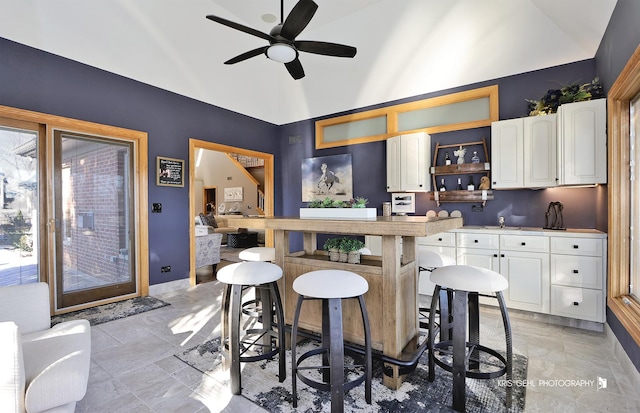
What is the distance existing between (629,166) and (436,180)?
2.12m

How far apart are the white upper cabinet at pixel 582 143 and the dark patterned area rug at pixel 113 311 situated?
16.0 ft

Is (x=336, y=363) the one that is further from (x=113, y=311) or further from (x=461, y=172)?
(x=461, y=172)

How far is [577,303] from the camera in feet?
9.86

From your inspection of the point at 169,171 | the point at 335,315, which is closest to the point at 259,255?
the point at 335,315

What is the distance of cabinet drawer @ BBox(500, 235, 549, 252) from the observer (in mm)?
3199

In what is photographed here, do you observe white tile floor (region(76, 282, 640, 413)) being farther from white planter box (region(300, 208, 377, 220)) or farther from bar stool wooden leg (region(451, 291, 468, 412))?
white planter box (region(300, 208, 377, 220))

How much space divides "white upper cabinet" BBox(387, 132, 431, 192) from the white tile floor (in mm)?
1936

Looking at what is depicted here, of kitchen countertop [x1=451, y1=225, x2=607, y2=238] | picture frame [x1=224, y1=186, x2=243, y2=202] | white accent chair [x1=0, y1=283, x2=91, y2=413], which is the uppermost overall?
picture frame [x1=224, y1=186, x2=243, y2=202]

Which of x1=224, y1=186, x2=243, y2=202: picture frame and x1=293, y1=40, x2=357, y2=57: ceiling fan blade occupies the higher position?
x1=293, y1=40, x2=357, y2=57: ceiling fan blade

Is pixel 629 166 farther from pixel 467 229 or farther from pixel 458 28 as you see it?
pixel 458 28

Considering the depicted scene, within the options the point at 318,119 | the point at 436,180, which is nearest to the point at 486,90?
the point at 436,180

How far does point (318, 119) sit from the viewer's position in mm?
5727

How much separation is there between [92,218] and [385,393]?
12.9 feet

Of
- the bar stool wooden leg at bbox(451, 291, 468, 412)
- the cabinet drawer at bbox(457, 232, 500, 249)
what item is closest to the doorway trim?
the cabinet drawer at bbox(457, 232, 500, 249)
